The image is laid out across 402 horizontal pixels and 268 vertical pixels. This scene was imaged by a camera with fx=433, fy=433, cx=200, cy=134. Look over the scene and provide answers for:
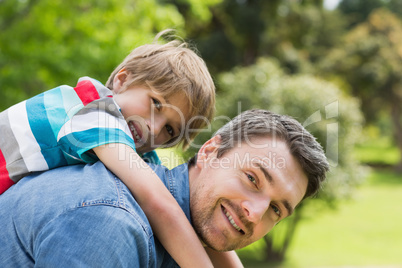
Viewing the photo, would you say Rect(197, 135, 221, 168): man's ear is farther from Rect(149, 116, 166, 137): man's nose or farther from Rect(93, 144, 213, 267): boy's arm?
Rect(149, 116, 166, 137): man's nose

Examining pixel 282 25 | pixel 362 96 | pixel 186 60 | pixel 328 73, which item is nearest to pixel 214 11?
pixel 282 25

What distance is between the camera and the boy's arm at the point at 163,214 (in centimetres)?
139

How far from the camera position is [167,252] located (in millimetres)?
1443

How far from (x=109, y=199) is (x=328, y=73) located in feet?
80.3

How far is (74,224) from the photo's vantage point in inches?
43.4

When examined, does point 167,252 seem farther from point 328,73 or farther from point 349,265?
point 328,73

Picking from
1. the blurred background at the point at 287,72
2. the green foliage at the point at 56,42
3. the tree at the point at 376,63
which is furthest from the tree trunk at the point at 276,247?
the tree at the point at 376,63

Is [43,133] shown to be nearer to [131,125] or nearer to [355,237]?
[131,125]

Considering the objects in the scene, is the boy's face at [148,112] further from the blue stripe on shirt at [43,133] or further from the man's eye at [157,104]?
the blue stripe on shirt at [43,133]

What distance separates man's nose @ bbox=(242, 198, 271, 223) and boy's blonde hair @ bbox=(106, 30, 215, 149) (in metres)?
0.69

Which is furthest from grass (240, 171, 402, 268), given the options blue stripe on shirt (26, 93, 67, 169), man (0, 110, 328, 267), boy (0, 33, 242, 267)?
blue stripe on shirt (26, 93, 67, 169)

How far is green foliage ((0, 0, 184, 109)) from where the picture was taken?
18.7ft

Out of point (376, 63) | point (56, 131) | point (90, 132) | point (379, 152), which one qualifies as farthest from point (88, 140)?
point (379, 152)

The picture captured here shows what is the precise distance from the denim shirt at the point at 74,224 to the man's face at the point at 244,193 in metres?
0.27
